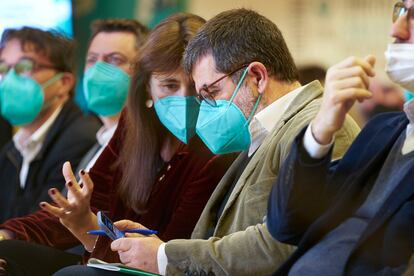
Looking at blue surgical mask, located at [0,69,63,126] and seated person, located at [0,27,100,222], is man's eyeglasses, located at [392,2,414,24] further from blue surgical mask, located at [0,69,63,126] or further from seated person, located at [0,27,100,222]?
blue surgical mask, located at [0,69,63,126]

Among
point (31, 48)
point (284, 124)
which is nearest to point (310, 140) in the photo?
point (284, 124)

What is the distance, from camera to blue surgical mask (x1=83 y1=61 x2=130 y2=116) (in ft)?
11.8

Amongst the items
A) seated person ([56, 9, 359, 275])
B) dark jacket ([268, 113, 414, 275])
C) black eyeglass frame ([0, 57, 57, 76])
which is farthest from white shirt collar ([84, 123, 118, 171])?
dark jacket ([268, 113, 414, 275])

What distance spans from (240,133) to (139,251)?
0.43 m

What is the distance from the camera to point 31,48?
158 inches

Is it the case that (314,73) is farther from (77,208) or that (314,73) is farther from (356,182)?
(356,182)

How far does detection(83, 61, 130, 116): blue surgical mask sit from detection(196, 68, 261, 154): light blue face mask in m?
1.18

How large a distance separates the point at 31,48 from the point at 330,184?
2.46 m

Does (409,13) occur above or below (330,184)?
above

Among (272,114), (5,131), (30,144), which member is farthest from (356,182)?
(5,131)

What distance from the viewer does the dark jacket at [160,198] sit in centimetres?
264

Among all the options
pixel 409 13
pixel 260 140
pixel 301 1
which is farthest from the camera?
pixel 301 1

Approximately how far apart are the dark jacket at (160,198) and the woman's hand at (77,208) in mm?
184

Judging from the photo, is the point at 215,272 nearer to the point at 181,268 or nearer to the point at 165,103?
the point at 181,268
